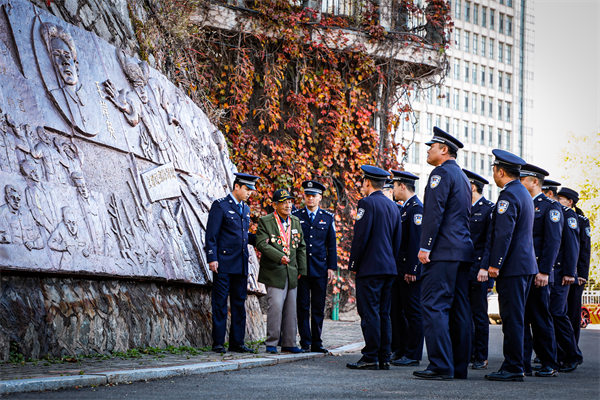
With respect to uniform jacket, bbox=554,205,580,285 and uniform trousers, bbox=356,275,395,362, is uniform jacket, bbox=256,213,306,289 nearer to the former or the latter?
uniform trousers, bbox=356,275,395,362

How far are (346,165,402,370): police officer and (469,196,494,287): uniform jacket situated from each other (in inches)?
35.0

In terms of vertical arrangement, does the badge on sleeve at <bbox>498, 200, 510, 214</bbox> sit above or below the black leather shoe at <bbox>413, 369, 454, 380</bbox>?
above

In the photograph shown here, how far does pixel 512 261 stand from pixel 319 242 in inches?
125

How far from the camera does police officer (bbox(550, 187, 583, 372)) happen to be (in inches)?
317

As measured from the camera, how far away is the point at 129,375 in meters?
5.41

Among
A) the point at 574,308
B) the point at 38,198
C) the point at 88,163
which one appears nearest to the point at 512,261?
the point at 574,308

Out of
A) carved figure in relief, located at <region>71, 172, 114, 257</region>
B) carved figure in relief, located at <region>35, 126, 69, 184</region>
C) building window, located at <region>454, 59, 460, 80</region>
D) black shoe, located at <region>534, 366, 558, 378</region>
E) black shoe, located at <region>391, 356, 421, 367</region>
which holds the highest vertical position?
building window, located at <region>454, 59, 460, 80</region>

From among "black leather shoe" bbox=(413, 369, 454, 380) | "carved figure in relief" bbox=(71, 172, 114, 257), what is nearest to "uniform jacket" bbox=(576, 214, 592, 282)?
"black leather shoe" bbox=(413, 369, 454, 380)

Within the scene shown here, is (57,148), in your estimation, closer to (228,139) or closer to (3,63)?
(3,63)

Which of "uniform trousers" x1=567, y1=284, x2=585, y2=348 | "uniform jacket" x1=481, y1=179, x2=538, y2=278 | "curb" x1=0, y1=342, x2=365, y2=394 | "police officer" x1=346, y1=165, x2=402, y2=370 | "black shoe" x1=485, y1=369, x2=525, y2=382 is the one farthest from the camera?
"uniform trousers" x1=567, y1=284, x2=585, y2=348

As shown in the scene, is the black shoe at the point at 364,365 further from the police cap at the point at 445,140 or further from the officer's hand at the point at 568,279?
the officer's hand at the point at 568,279

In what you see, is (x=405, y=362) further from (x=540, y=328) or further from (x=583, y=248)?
(x=583, y=248)

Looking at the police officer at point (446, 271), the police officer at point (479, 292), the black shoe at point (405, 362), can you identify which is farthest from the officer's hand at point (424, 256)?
the black shoe at point (405, 362)

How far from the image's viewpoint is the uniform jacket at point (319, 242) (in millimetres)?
9062
